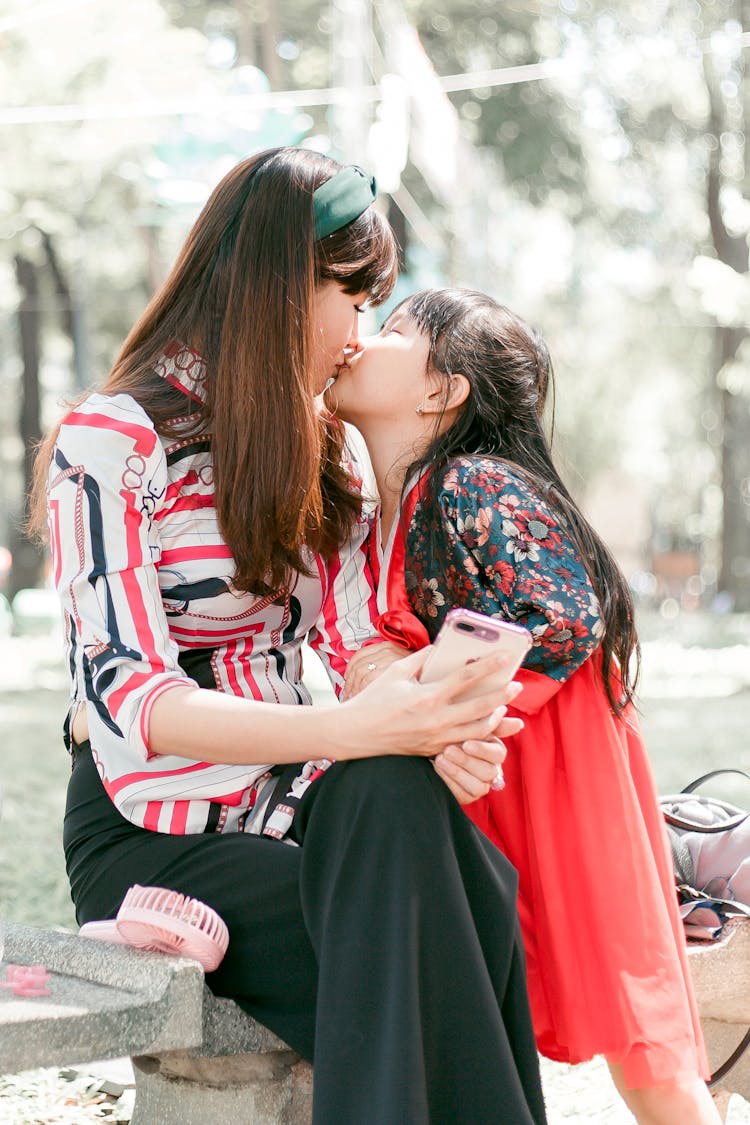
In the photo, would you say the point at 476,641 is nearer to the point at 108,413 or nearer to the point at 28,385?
the point at 108,413

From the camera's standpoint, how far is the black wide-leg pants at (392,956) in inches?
63.6

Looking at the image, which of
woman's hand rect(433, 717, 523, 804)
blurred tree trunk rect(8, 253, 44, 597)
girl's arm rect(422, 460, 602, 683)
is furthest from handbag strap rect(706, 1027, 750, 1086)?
blurred tree trunk rect(8, 253, 44, 597)

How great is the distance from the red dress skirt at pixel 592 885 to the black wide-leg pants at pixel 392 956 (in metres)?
0.35

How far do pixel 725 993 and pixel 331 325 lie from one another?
144 centimetres

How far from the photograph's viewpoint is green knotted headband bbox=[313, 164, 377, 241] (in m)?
2.19

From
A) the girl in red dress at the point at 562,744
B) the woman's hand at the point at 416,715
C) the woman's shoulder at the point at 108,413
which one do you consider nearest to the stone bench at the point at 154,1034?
the woman's hand at the point at 416,715

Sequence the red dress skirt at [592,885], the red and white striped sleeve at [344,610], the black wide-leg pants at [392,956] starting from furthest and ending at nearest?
the red and white striped sleeve at [344,610] → the red dress skirt at [592,885] → the black wide-leg pants at [392,956]

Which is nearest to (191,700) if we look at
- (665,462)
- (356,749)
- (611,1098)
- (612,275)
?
(356,749)

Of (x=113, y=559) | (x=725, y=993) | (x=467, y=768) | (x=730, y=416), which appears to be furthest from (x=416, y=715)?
(x=730, y=416)

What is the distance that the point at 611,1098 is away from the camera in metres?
3.22

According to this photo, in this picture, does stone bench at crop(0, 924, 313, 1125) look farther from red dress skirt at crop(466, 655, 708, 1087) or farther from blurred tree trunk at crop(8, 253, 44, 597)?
blurred tree trunk at crop(8, 253, 44, 597)

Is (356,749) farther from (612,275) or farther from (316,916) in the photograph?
(612,275)

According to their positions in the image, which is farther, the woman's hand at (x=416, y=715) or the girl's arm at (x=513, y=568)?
the girl's arm at (x=513, y=568)

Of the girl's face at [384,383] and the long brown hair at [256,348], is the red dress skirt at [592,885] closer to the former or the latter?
the long brown hair at [256,348]
